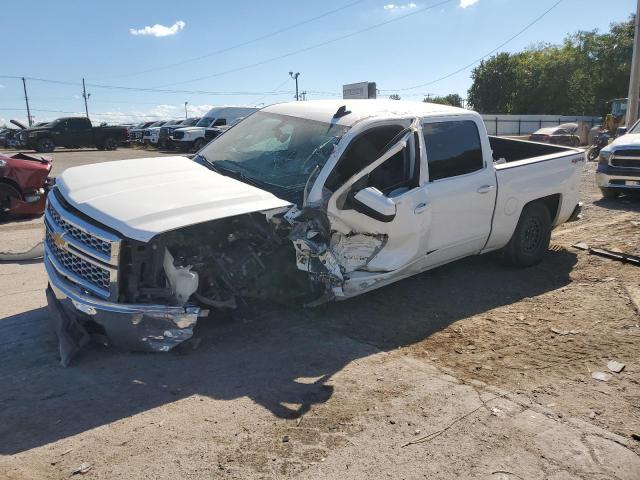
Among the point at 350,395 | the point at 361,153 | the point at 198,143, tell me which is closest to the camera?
the point at 350,395

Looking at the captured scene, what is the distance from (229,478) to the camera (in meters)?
2.79

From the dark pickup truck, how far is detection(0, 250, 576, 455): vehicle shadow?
92.0ft

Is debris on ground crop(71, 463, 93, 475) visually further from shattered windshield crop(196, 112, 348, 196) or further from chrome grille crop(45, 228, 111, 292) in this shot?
shattered windshield crop(196, 112, 348, 196)

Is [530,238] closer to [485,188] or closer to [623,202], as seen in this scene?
[485,188]

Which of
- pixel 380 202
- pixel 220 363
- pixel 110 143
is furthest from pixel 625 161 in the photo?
pixel 110 143

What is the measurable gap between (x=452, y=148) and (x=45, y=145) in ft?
95.9

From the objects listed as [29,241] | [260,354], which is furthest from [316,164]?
[29,241]

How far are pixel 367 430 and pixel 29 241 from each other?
261 inches

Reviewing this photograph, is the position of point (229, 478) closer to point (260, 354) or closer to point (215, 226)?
point (260, 354)

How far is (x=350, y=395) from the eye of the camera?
12.0 feet

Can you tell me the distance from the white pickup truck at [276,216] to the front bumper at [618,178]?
5.64m

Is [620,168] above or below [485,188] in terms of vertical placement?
below

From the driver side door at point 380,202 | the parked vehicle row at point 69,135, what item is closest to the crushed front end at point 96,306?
the driver side door at point 380,202

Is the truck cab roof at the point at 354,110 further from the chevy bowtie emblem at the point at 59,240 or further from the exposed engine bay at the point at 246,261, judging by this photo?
the chevy bowtie emblem at the point at 59,240
